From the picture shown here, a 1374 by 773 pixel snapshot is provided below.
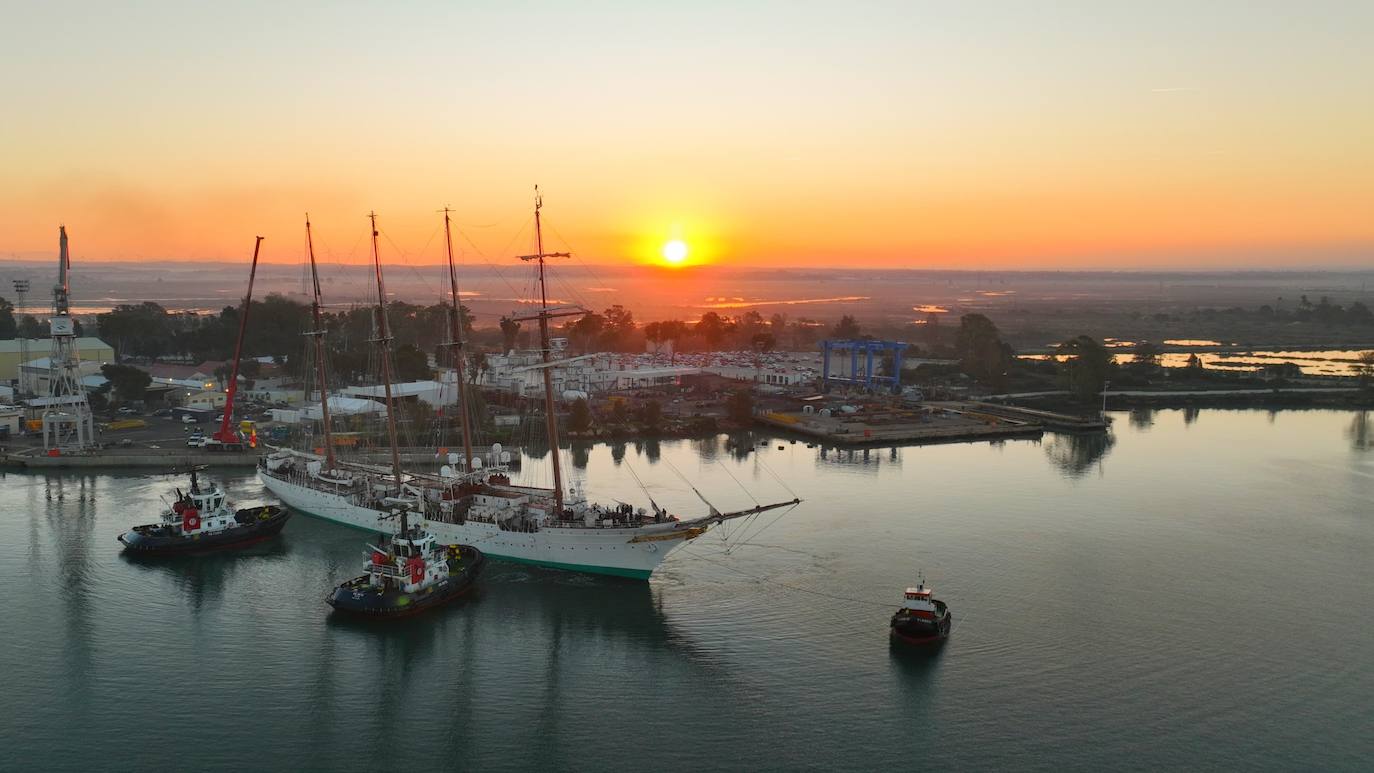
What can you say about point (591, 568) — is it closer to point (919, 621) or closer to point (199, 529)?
point (919, 621)

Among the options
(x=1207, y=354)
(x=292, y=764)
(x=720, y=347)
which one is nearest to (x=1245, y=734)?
(x=292, y=764)

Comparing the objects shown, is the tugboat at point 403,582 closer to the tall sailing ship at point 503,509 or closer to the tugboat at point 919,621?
the tall sailing ship at point 503,509

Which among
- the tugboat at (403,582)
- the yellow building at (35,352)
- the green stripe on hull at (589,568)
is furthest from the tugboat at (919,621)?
the yellow building at (35,352)

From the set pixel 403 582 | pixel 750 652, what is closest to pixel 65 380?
pixel 403 582

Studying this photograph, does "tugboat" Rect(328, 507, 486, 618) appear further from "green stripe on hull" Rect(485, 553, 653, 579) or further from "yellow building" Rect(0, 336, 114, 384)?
"yellow building" Rect(0, 336, 114, 384)

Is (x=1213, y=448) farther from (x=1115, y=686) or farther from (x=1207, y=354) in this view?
(x=1207, y=354)
